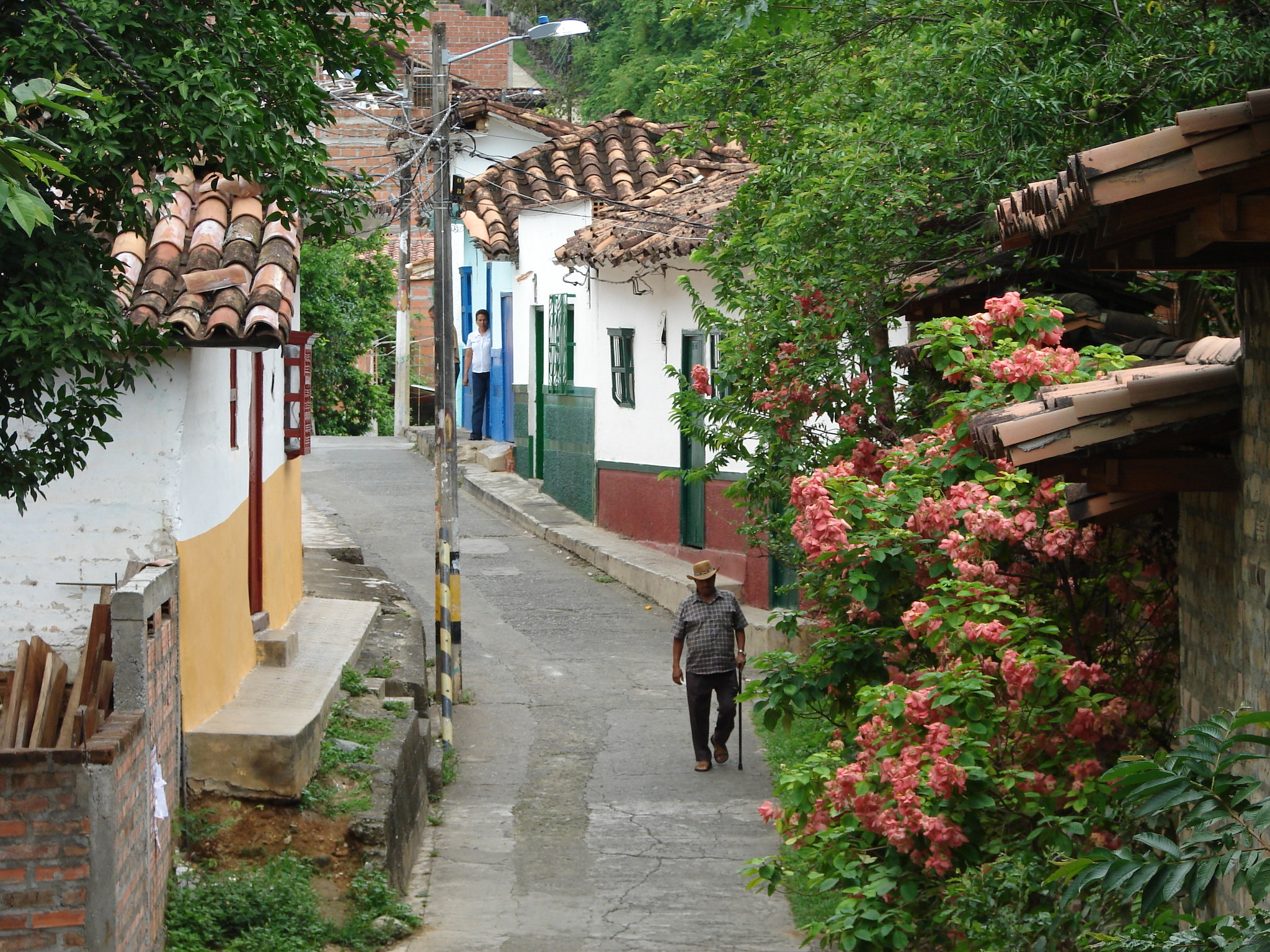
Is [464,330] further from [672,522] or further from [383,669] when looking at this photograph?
[383,669]

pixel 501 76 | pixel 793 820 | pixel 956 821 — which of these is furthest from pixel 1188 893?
pixel 501 76

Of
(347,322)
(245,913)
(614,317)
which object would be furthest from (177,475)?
(347,322)

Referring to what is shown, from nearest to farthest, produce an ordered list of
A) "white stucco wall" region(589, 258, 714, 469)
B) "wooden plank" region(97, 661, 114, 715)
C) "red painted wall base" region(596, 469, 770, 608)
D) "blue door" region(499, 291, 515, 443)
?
"wooden plank" region(97, 661, 114, 715)
"red painted wall base" region(596, 469, 770, 608)
"white stucco wall" region(589, 258, 714, 469)
"blue door" region(499, 291, 515, 443)

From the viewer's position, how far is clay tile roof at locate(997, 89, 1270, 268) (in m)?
3.31

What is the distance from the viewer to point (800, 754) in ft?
36.9

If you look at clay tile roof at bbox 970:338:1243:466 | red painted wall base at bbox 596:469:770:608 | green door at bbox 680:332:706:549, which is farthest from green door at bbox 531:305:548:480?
clay tile roof at bbox 970:338:1243:466

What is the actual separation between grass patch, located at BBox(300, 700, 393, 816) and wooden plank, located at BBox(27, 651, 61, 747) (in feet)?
7.59

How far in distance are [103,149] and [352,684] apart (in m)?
5.82

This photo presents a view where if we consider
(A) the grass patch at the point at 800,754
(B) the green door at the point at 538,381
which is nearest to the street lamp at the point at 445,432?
(A) the grass patch at the point at 800,754

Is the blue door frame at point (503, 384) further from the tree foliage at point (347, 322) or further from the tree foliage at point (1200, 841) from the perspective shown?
the tree foliage at point (1200, 841)

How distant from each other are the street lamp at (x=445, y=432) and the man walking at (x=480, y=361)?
13.0 meters

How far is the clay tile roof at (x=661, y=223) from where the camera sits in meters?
15.0

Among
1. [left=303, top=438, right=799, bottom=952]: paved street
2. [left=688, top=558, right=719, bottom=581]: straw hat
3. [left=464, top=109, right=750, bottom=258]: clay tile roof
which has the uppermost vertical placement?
[left=464, top=109, right=750, bottom=258]: clay tile roof

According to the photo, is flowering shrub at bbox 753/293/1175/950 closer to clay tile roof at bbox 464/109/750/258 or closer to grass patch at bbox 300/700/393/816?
grass patch at bbox 300/700/393/816
